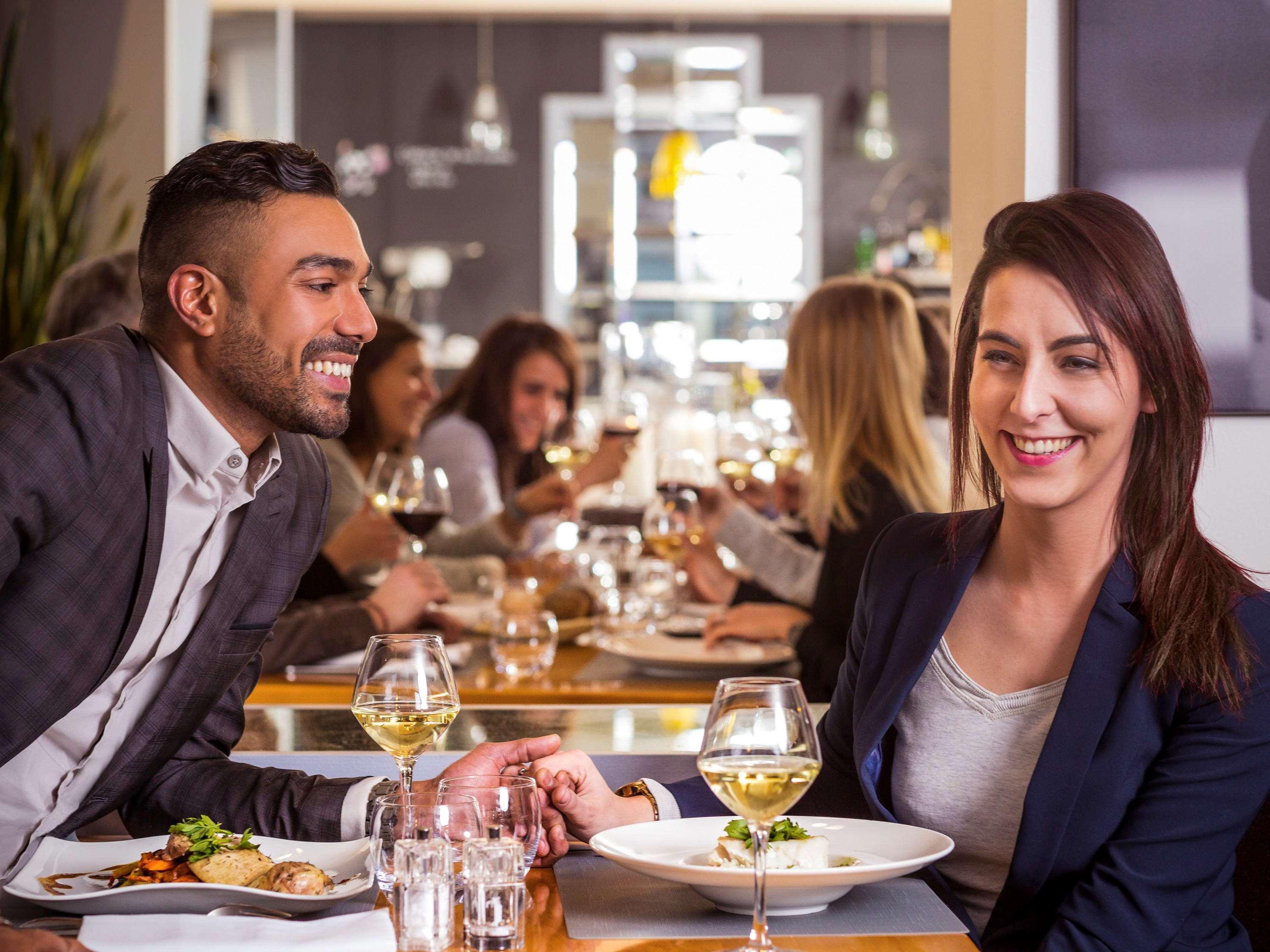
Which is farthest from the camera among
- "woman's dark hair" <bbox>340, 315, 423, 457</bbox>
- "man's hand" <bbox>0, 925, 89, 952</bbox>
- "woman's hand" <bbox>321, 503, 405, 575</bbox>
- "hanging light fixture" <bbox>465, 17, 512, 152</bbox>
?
"hanging light fixture" <bbox>465, 17, 512, 152</bbox>

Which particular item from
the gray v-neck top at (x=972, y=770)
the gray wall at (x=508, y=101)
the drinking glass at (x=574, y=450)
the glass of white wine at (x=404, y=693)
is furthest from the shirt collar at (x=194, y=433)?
the gray wall at (x=508, y=101)

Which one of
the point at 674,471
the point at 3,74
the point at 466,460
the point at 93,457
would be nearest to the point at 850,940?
the point at 93,457

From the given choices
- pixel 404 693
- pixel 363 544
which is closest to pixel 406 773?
pixel 404 693

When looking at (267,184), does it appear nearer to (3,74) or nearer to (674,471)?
(674,471)

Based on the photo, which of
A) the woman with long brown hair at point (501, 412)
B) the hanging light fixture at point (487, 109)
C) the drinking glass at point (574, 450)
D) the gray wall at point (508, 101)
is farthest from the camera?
the gray wall at point (508, 101)

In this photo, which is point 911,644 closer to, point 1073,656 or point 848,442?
point 1073,656

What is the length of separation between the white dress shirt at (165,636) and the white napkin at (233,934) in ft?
1.18

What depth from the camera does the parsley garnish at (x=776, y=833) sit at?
114 cm

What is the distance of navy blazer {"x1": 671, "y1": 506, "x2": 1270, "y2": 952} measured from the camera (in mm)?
1242

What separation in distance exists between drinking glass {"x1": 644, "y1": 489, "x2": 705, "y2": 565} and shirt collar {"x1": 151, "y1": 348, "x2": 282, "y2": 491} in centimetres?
126

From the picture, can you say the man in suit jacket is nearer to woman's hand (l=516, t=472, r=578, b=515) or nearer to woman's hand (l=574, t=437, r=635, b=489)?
woman's hand (l=516, t=472, r=578, b=515)

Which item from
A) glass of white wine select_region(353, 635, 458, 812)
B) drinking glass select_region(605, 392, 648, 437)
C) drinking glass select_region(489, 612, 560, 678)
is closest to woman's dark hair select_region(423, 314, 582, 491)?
drinking glass select_region(605, 392, 648, 437)

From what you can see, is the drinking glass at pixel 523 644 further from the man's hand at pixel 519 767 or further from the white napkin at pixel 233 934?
the white napkin at pixel 233 934

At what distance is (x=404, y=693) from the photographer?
121 cm
